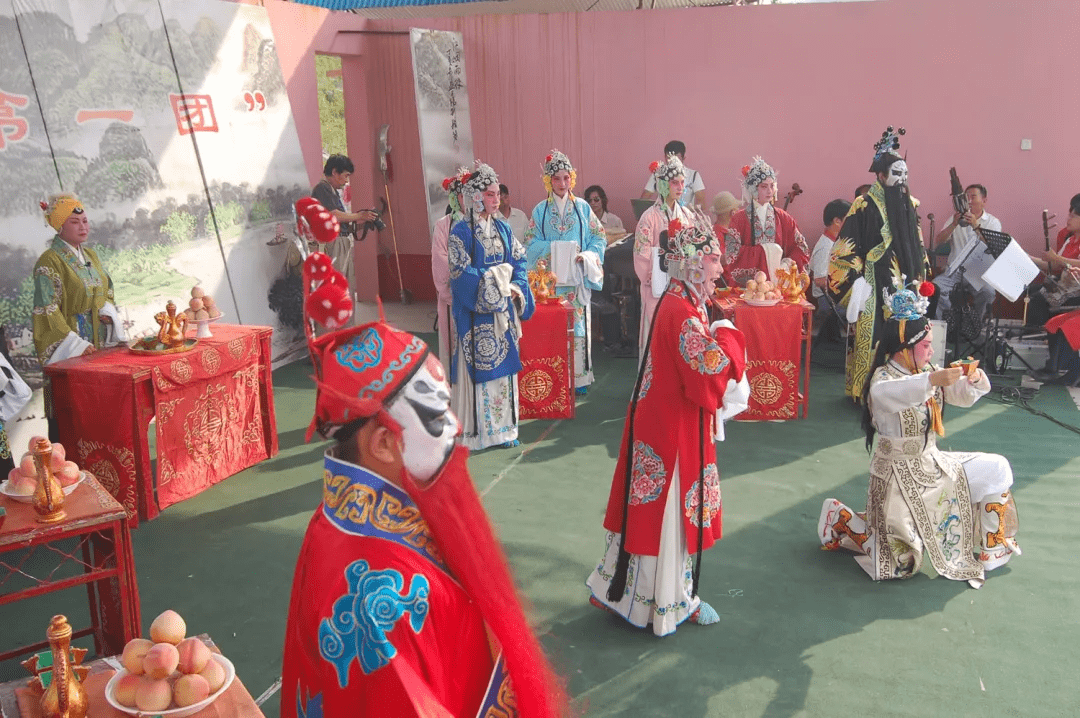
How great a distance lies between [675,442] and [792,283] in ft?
11.5

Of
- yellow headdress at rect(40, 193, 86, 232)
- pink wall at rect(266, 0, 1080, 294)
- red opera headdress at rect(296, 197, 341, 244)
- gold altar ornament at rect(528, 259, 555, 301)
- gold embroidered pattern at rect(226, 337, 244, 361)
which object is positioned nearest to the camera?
red opera headdress at rect(296, 197, 341, 244)

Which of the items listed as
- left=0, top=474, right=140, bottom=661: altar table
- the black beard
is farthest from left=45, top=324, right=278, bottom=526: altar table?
the black beard

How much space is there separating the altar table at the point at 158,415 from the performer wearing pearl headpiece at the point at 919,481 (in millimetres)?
3661

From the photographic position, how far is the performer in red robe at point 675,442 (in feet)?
12.0

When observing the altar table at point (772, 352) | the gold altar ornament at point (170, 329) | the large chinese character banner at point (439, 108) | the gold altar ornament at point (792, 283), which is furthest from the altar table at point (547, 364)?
the large chinese character banner at point (439, 108)

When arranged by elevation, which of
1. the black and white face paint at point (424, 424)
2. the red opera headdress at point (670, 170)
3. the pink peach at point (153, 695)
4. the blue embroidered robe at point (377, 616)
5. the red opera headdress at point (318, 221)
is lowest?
the pink peach at point (153, 695)

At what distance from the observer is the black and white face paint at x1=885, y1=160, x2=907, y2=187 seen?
6.62 m

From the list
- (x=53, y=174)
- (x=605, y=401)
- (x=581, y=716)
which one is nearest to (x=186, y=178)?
(x=53, y=174)

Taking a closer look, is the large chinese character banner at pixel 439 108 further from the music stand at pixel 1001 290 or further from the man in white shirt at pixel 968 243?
the music stand at pixel 1001 290

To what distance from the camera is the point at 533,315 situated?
6738mm

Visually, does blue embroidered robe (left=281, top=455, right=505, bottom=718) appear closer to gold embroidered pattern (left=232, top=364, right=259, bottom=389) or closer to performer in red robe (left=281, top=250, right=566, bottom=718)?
performer in red robe (left=281, top=250, right=566, bottom=718)

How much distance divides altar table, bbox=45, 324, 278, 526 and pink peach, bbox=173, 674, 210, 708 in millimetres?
2873

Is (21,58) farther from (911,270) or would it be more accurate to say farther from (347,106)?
(911,270)

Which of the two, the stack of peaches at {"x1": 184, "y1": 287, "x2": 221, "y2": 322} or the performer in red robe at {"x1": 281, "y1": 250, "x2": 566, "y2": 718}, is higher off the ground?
the performer in red robe at {"x1": 281, "y1": 250, "x2": 566, "y2": 718}
